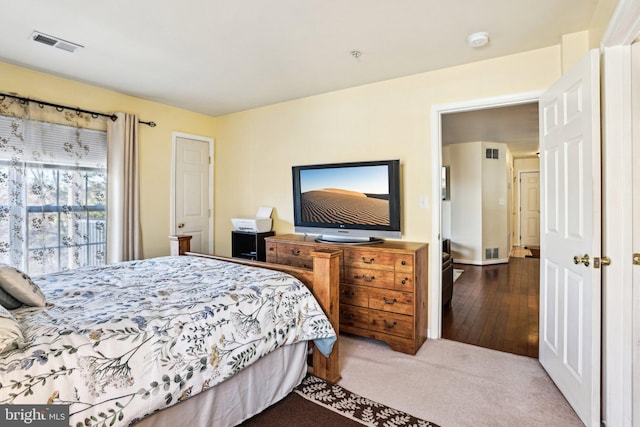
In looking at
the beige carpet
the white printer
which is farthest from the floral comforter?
the white printer

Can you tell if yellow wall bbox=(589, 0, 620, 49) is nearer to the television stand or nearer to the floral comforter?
the television stand

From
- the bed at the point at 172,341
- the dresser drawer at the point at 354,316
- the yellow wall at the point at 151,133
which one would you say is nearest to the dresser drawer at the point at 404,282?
the dresser drawer at the point at 354,316

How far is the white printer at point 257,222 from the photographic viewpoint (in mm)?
3863

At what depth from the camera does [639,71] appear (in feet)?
5.34

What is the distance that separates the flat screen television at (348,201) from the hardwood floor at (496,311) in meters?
1.21

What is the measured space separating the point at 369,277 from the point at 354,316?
1.28ft

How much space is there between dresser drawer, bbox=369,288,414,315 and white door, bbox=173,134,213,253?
2.70 meters

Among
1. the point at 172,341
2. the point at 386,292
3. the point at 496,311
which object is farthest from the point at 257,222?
the point at 496,311

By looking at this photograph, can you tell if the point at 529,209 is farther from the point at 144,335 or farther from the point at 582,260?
the point at 144,335

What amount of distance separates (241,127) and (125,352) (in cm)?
360

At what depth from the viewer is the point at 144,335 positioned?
1.33 m

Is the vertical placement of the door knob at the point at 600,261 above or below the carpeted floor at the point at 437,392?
above

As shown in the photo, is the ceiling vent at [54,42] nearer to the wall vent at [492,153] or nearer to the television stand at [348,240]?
the television stand at [348,240]

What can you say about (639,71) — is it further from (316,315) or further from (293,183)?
(293,183)
